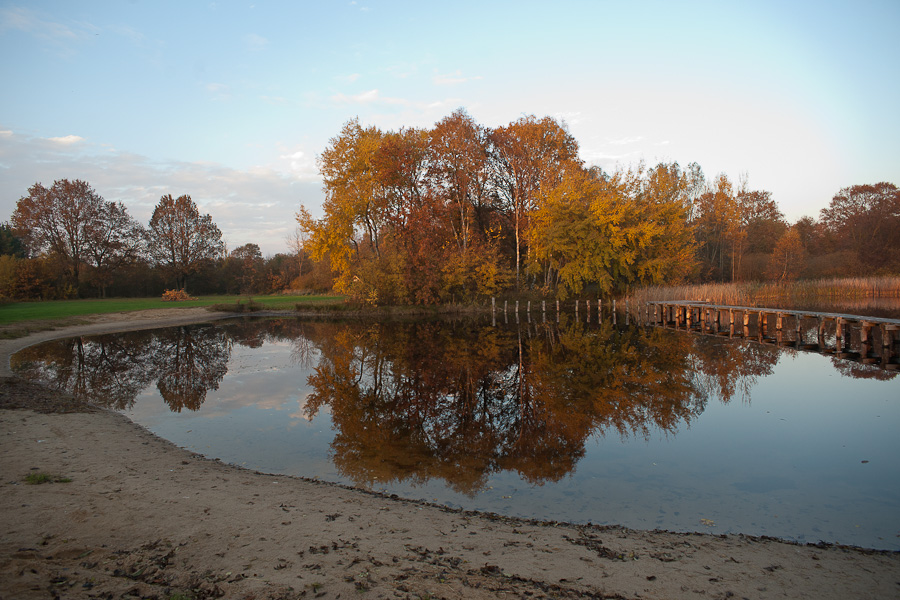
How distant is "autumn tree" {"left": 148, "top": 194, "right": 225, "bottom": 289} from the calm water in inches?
1322

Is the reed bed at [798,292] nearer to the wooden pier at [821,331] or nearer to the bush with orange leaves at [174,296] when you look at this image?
the wooden pier at [821,331]

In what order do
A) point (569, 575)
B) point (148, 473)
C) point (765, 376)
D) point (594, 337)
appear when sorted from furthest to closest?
1. point (594, 337)
2. point (765, 376)
3. point (148, 473)
4. point (569, 575)

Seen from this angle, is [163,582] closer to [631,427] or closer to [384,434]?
[384,434]

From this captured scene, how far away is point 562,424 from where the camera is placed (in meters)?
9.17

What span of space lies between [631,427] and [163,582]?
7.71 m

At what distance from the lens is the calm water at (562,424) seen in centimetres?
593

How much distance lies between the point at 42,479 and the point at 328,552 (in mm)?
3924

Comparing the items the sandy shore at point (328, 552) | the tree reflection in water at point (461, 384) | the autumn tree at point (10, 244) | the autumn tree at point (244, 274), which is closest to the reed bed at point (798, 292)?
the tree reflection in water at point (461, 384)

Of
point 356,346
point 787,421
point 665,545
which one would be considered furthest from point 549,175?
point 665,545

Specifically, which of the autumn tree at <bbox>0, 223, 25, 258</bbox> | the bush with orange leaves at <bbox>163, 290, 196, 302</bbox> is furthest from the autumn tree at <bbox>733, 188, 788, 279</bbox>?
the autumn tree at <bbox>0, 223, 25, 258</bbox>

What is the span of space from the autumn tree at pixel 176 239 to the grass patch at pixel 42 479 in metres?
49.0

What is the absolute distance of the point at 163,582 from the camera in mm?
3518

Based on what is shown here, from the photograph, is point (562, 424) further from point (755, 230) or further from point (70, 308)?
point (755, 230)

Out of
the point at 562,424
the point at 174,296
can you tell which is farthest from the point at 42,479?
the point at 174,296
